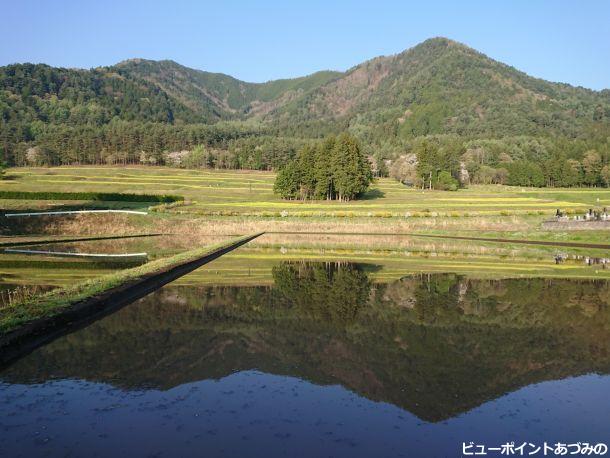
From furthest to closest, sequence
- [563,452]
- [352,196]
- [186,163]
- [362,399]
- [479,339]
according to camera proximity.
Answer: [186,163] < [352,196] < [479,339] < [362,399] < [563,452]

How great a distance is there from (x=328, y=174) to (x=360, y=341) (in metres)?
80.7

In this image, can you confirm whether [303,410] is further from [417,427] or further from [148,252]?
[148,252]

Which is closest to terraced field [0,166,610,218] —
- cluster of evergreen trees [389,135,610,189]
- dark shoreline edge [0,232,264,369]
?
cluster of evergreen trees [389,135,610,189]

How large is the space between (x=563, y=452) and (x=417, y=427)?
9.00ft

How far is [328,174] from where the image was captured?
9512cm

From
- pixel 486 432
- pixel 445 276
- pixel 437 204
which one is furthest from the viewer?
pixel 437 204

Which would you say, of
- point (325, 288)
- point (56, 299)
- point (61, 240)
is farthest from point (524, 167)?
point (56, 299)

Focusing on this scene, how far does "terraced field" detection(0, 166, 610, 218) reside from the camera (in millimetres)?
69056

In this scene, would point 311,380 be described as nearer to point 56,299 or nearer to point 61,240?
point 56,299

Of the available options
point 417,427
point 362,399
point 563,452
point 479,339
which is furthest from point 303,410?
point 479,339

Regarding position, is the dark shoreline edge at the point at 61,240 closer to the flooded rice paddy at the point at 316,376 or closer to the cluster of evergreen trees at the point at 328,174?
the flooded rice paddy at the point at 316,376

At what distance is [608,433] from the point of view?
995 centimetres

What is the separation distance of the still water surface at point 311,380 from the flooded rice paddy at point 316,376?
48 mm

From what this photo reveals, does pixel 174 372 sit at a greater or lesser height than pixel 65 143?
lesser
